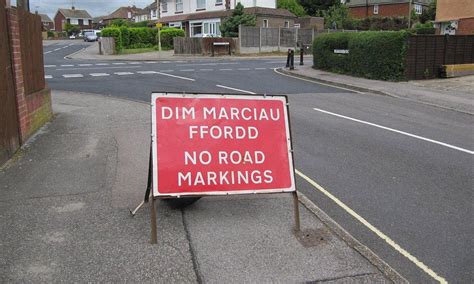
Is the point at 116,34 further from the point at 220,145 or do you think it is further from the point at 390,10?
the point at 390,10

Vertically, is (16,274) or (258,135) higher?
(258,135)

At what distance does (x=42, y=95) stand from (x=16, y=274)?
5.95 metres

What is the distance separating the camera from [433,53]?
19.9m

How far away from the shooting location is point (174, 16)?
5734cm

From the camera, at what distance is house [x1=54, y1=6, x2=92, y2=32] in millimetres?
131688

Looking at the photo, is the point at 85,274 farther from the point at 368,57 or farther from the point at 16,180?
the point at 368,57

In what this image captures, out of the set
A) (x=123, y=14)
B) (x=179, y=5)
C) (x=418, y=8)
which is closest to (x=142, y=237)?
(x=179, y=5)

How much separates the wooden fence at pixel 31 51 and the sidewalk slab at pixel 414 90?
1052cm

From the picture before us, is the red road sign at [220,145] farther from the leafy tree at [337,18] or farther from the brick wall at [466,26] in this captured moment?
the leafy tree at [337,18]

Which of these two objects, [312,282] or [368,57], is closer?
[312,282]

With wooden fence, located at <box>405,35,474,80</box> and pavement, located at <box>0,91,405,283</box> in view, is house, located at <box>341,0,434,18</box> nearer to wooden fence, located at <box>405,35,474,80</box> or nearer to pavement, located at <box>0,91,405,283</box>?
wooden fence, located at <box>405,35,474,80</box>

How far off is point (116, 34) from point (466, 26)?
90.7 ft

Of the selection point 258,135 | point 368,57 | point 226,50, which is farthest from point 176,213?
point 226,50

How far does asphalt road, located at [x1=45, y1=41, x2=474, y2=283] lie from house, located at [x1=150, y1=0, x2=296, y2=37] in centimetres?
3638
